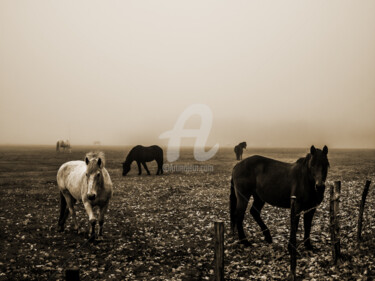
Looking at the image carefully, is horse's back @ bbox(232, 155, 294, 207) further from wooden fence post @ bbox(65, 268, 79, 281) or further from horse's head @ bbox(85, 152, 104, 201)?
wooden fence post @ bbox(65, 268, 79, 281)

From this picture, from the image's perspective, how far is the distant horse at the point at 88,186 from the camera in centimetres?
1005

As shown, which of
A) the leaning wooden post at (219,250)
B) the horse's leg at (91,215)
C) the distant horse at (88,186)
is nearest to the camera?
the leaning wooden post at (219,250)

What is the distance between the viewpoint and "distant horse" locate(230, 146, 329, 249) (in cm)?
865

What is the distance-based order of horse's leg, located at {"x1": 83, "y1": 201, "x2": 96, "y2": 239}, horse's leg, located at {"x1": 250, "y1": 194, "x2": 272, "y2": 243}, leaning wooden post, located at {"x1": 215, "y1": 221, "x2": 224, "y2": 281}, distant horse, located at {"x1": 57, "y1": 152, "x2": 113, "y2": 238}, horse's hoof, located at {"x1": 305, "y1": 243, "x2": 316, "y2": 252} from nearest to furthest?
1. leaning wooden post, located at {"x1": 215, "y1": 221, "x2": 224, "y2": 281}
2. horse's hoof, located at {"x1": 305, "y1": 243, "x2": 316, "y2": 252}
3. distant horse, located at {"x1": 57, "y1": 152, "x2": 113, "y2": 238}
4. horse's leg, located at {"x1": 83, "y1": 201, "x2": 96, "y2": 239}
5. horse's leg, located at {"x1": 250, "y1": 194, "x2": 272, "y2": 243}

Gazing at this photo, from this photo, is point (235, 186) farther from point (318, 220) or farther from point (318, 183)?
point (318, 220)

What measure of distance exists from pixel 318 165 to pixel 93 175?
7250 millimetres

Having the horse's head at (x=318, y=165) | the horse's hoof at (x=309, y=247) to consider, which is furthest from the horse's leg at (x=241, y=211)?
the horse's head at (x=318, y=165)

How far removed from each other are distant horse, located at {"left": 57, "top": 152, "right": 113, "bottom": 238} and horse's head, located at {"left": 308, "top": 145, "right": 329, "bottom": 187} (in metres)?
6.99

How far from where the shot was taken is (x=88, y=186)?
988 cm

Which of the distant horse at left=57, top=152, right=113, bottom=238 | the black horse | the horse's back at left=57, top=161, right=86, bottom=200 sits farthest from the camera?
the black horse

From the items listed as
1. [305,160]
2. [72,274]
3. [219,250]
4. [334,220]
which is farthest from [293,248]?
[72,274]

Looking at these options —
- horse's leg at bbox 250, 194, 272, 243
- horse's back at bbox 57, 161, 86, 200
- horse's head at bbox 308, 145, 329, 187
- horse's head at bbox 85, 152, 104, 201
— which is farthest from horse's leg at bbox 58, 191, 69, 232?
horse's head at bbox 308, 145, 329, 187

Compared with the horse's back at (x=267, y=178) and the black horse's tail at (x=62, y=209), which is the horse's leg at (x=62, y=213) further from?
the horse's back at (x=267, y=178)

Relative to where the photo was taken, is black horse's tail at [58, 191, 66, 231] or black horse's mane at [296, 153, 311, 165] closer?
black horse's mane at [296, 153, 311, 165]
